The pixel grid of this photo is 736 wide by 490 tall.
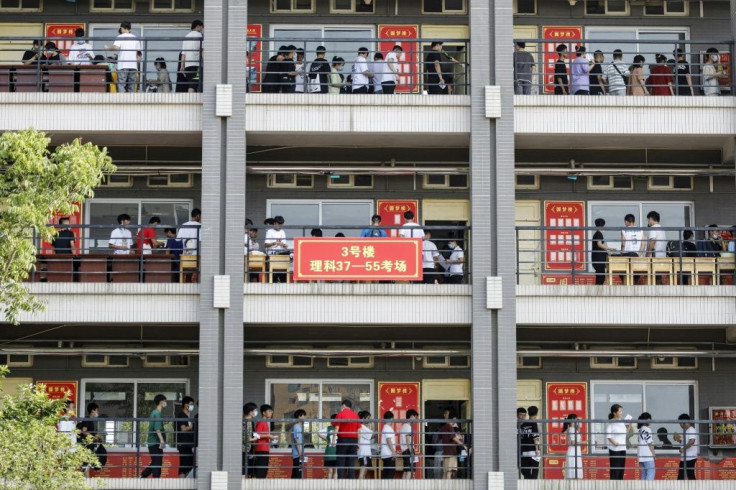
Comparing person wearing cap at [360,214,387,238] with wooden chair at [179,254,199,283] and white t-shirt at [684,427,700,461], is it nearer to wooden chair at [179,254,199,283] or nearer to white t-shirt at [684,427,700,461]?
wooden chair at [179,254,199,283]

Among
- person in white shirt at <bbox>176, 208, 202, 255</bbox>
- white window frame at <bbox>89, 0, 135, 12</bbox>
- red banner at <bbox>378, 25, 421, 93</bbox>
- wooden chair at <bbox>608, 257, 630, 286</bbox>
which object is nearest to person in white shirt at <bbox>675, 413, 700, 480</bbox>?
wooden chair at <bbox>608, 257, 630, 286</bbox>

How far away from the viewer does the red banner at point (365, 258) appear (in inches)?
794

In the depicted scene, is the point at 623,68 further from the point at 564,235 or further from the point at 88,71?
the point at 88,71

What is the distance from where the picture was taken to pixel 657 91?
2219 cm

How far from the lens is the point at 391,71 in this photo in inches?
859

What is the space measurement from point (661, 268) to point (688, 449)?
2.97m

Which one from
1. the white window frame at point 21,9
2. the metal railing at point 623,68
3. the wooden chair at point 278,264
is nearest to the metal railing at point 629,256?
the metal railing at point 623,68

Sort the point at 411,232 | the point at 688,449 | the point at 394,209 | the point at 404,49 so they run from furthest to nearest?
the point at 404,49 < the point at 394,209 < the point at 411,232 < the point at 688,449

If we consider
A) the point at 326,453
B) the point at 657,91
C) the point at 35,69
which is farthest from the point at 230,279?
the point at 657,91

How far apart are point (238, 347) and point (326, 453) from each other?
2.14 m

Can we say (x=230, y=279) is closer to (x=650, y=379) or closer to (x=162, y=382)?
(x=162, y=382)

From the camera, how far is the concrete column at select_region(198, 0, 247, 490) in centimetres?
1962

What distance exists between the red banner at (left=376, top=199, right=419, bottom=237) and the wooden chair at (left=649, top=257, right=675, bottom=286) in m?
4.37

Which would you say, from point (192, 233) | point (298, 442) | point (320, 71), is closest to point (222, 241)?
point (192, 233)
